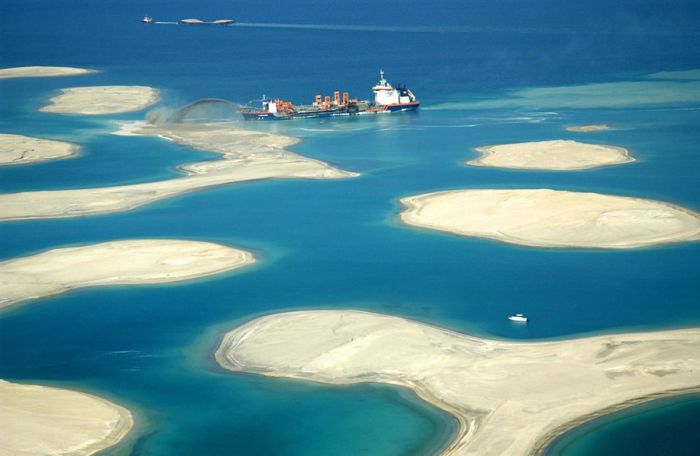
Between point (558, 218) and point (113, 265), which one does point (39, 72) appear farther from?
point (558, 218)

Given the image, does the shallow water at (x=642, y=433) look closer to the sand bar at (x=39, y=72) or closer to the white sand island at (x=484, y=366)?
the white sand island at (x=484, y=366)

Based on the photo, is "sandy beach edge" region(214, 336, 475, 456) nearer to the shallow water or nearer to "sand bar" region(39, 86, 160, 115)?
the shallow water

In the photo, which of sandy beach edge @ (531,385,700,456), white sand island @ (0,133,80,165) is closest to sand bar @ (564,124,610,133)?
white sand island @ (0,133,80,165)

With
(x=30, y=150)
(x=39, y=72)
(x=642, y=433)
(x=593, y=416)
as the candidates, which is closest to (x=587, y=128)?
(x=30, y=150)

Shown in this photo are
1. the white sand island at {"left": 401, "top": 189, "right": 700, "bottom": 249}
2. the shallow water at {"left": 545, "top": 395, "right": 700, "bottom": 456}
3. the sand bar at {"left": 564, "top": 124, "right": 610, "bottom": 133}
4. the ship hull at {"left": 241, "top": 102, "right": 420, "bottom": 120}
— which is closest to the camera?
the shallow water at {"left": 545, "top": 395, "right": 700, "bottom": 456}

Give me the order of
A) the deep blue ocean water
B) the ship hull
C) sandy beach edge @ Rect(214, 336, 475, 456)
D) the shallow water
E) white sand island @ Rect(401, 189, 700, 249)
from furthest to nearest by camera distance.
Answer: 1. the ship hull
2. white sand island @ Rect(401, 189, 700, 249)
3. the deep blue ocean water
4. sandy beach edge @ Rect(214, 336, 475, 456)
5. the shallow water

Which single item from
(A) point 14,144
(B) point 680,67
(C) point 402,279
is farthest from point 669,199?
(B) point 680,67

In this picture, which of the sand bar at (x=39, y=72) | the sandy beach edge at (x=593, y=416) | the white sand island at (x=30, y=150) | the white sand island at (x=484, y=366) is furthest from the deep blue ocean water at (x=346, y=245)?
the sand bar at (x=39, y=72)
